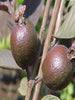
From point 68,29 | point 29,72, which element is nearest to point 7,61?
point 29,72

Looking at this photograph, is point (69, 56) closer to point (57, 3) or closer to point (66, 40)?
point (66, 40)

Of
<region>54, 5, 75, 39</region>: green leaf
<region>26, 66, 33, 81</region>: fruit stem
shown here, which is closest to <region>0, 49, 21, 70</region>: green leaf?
<region>26, 66, 33, 81</region>: fruit stem

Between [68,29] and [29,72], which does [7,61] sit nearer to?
[29,72]

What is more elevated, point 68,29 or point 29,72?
point 68,29

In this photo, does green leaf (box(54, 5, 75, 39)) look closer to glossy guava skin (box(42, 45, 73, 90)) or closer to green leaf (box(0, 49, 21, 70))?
glossy guava skin (box(42, 45, 73, 90))

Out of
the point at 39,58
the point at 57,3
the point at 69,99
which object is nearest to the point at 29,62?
the point at 39,58
